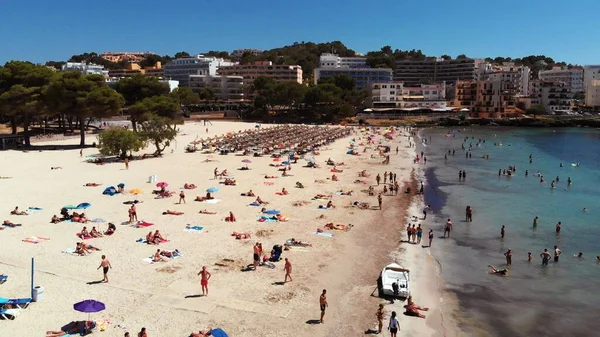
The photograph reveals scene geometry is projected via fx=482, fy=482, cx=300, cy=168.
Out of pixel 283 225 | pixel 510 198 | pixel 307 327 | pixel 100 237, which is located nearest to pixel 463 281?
pixel 307 327

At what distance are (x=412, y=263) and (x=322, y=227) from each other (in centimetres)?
530

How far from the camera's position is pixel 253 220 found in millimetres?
23625

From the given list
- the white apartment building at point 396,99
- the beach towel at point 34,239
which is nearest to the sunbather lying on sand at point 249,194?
the beach towel at point 34,239

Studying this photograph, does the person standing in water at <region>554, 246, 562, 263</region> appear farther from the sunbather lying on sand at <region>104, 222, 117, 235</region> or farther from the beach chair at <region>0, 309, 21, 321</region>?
the beach chair at <region>0, 309, 21, 321</region>

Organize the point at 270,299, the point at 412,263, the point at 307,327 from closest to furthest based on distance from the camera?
the point at 307,327, the point at 270,299, the point at 412,263

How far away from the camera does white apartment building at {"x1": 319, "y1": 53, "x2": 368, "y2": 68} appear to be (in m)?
161

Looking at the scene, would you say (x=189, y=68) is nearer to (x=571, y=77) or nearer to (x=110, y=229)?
(x=571, y=77)

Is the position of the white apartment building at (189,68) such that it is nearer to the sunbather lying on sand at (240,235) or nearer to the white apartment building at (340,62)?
the white apartment building at (340,62)

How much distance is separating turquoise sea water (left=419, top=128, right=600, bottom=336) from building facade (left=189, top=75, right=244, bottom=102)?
295 ft

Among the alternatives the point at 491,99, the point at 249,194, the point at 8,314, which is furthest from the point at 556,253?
the point at 491,99

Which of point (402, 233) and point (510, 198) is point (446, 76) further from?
point (402, 233)

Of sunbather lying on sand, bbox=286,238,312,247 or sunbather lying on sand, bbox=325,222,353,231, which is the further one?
sunbather lying on sand, bbox=325,222,353,231

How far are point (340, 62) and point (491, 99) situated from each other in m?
69.1

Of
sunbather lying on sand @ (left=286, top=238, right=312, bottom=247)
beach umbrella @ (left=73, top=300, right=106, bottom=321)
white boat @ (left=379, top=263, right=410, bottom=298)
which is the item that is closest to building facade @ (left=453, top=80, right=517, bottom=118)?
sunbather lying on sand @ (left=286, top=238, right=312, bottom=247)
